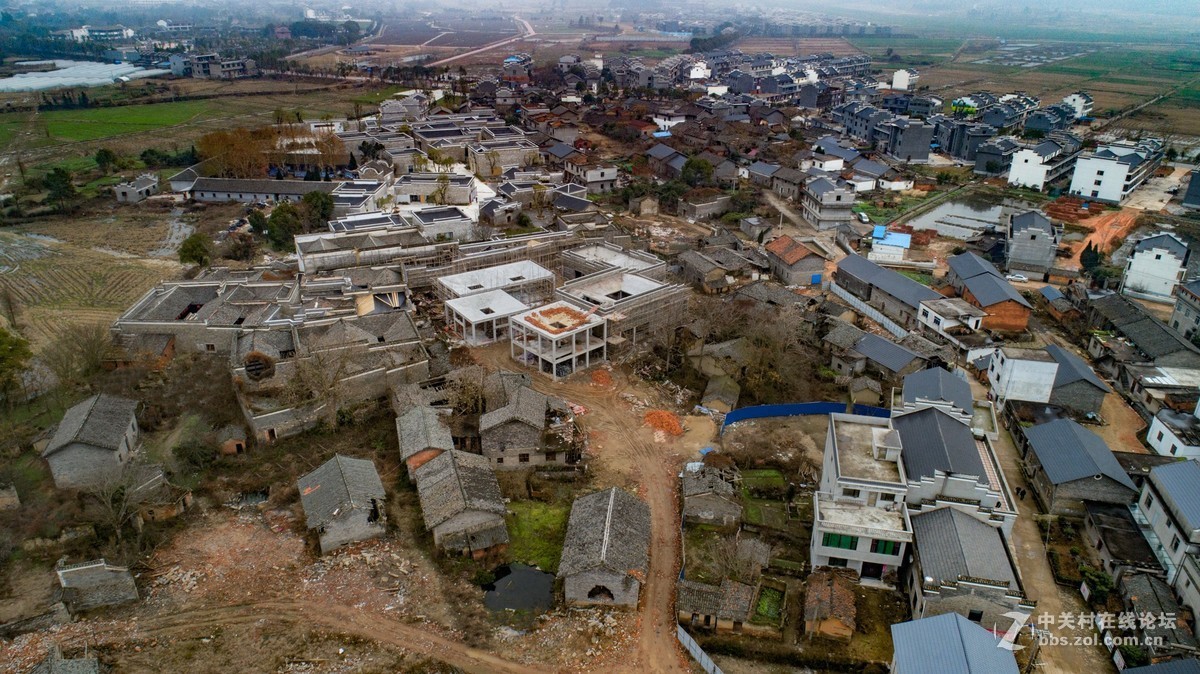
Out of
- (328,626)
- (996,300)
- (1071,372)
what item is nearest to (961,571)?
(1071,372)

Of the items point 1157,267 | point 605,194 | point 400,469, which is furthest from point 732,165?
point 400,469

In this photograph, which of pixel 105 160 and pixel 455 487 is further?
pixel 105 160

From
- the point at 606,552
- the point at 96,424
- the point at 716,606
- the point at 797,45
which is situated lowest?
the point at 716,606

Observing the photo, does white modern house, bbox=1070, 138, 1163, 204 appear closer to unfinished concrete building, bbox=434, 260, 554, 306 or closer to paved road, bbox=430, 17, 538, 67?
unfinished concrete building, bbox=434, 260, 554, 306

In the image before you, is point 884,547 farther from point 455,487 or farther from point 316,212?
point 316,212

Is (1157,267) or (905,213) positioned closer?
(1157,267)

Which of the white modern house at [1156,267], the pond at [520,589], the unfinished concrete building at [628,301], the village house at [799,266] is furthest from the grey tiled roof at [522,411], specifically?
the white modern house at [1156,267]

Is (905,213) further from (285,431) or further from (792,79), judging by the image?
(792,79)

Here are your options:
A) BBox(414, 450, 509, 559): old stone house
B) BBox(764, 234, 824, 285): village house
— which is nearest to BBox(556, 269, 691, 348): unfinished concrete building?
BBox(764, 234, 824, 285): village house
